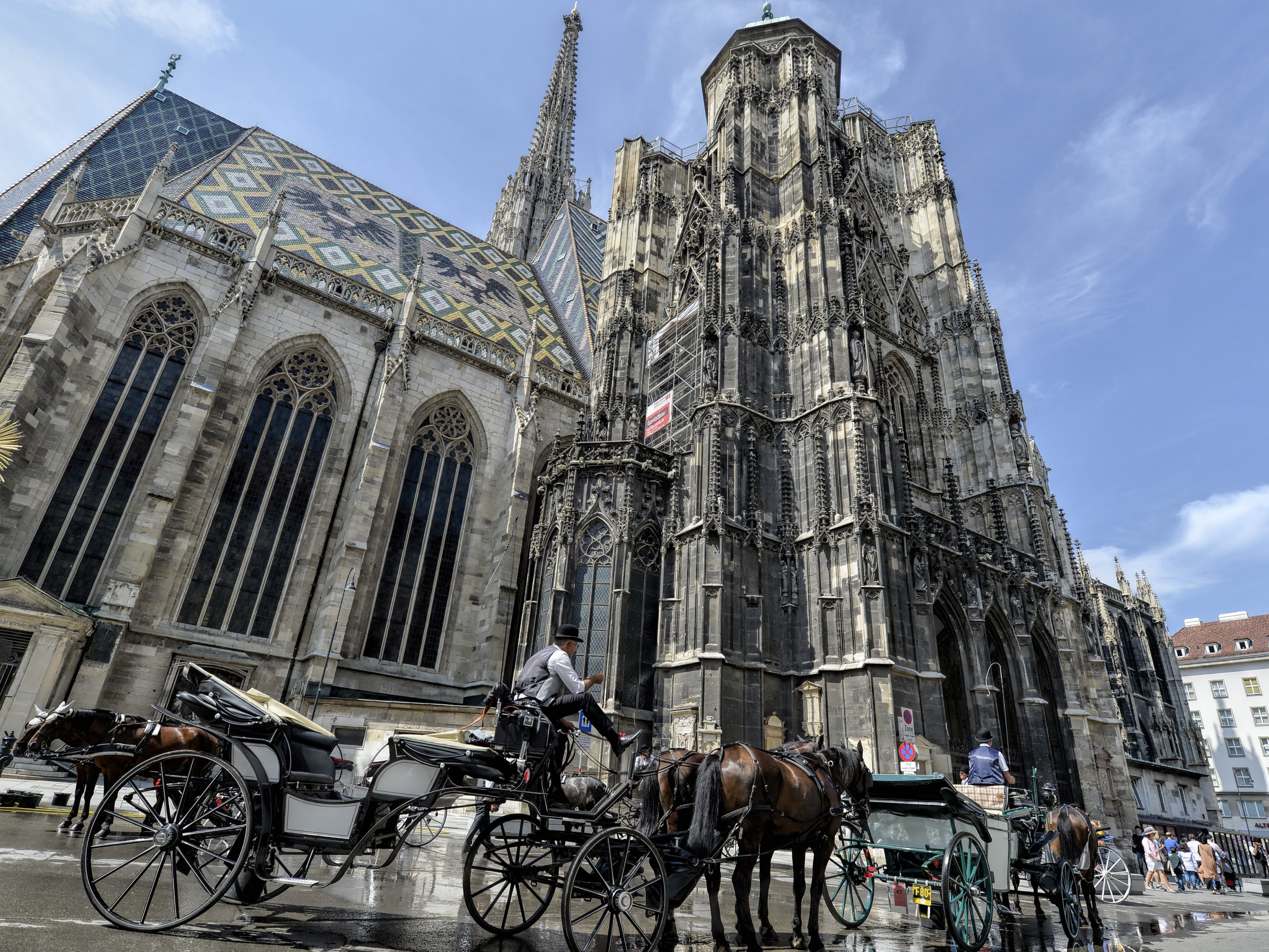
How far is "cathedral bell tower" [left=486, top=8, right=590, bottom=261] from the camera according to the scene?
4378 cm

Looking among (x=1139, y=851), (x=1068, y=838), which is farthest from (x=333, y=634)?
(x=1139, y=851)

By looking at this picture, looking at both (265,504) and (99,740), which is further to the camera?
(265,504)

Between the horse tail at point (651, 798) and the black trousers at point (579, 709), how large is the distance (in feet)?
2.67

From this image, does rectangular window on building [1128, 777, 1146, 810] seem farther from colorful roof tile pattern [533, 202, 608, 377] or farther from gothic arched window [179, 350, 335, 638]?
gothic arched window [179, 350, 335, 638]

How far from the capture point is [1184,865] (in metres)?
14.9

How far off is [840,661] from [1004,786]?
8320 millimetres

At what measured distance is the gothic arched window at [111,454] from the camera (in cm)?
1617

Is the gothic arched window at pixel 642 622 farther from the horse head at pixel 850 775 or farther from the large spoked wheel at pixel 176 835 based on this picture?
the large spoked wheel at pixel 176 835

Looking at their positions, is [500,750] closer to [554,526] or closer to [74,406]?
[554,526]

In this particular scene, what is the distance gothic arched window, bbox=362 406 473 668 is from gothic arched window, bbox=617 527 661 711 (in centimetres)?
688

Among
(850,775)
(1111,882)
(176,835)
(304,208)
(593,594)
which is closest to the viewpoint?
(176,835)

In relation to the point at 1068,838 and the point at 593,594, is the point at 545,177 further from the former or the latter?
the point at 1068,838

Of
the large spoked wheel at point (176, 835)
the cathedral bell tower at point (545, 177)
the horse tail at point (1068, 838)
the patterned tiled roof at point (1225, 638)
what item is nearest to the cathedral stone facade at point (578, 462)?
the horse tail at point (1068, 838)

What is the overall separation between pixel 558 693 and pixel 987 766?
5.45 meters
